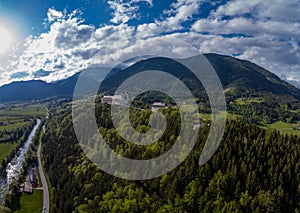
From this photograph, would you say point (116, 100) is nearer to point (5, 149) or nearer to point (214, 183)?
point (5, 149)

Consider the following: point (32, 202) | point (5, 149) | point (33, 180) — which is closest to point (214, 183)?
point (32, 202)

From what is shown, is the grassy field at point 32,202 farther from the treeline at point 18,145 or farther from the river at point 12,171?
the treeline at point 18,145

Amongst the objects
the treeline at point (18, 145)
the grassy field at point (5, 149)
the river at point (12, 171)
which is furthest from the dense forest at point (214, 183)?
the grassy field at point (5, 149)

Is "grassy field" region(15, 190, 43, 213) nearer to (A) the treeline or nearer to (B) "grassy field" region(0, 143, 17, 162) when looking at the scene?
(A) the treeline

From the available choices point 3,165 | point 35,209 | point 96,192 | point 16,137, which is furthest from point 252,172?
point 16,137

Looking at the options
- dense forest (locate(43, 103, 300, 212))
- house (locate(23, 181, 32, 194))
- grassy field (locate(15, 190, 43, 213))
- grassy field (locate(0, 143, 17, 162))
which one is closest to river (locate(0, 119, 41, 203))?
grassy field (locate(0, 143, 17, 162))

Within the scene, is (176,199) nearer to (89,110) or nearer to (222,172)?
(222,172)
